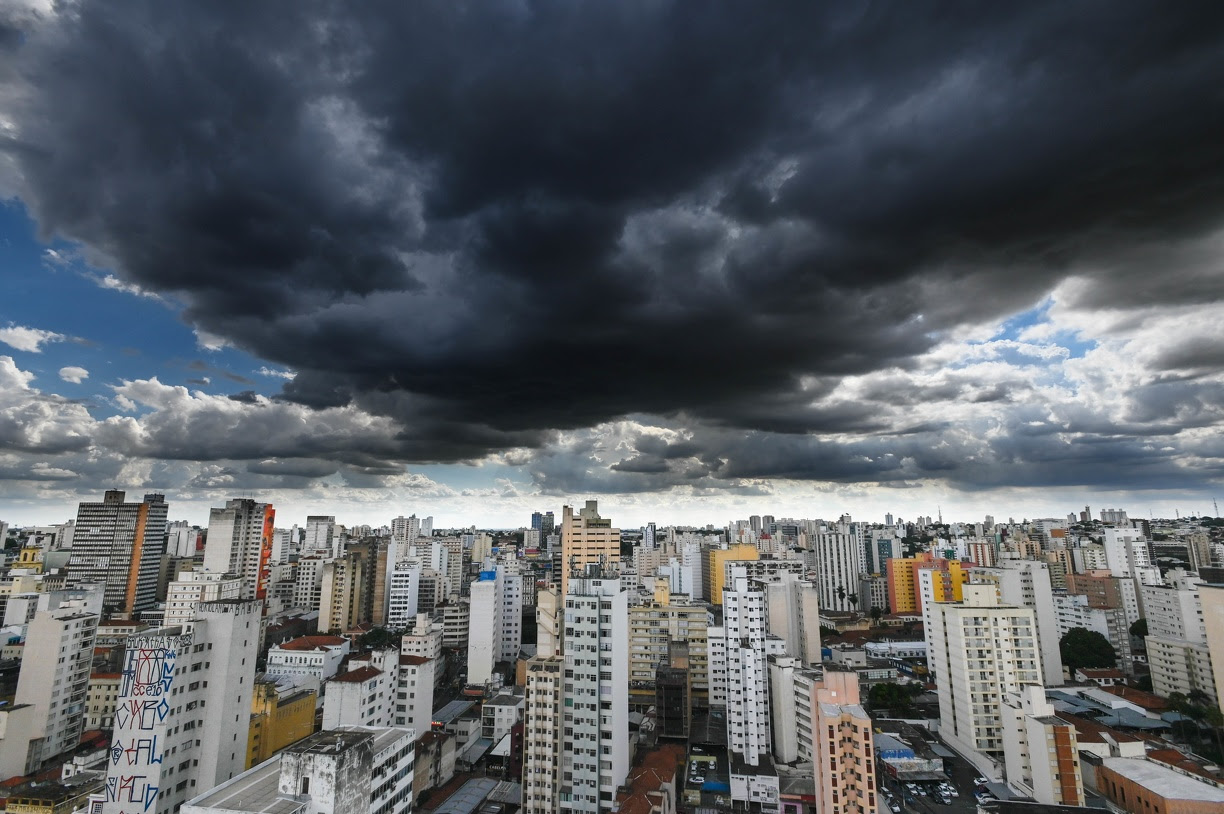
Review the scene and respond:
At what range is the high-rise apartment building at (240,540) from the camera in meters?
105

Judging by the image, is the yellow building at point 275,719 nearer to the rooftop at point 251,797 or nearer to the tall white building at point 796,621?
the rooftop at point 251,797

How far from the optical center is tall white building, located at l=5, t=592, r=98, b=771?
5428 centimetres

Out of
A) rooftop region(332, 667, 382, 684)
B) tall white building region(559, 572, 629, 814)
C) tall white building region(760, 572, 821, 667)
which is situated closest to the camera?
tall white building region(559, 572, 629, 814)

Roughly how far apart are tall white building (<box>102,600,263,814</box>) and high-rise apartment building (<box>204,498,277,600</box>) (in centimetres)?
7008

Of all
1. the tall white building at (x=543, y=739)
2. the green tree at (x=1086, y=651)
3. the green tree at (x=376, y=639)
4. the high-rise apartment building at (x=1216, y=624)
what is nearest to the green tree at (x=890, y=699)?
the high-rise apartment building at (x=1216, y=624)

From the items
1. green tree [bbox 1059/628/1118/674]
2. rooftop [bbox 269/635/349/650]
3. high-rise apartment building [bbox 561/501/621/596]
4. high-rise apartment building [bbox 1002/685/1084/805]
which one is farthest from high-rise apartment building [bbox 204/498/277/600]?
green tree [bbox 1059/628/1118/674]

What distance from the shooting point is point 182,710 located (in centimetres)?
3788

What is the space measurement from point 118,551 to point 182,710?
10385cm

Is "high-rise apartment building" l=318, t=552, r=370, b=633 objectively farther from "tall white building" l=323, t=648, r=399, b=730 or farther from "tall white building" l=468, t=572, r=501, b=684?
"tall white building" l=323, t=648, r=399, b=730

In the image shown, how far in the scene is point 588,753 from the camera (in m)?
43.1

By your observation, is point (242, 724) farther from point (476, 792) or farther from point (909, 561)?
point (909, 561)

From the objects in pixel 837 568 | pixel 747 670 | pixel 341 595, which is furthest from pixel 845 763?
pixel 837 568

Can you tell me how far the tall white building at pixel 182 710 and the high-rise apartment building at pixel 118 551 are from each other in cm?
10002

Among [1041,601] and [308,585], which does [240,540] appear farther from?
[1041,601]
